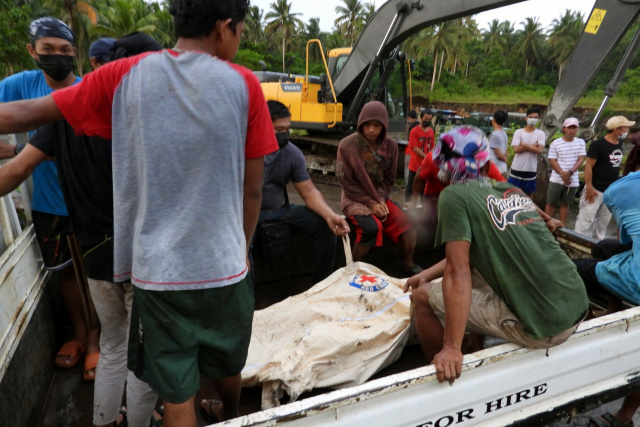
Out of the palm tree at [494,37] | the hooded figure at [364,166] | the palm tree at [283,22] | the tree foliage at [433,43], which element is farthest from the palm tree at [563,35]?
the hooded figure at [364,166]

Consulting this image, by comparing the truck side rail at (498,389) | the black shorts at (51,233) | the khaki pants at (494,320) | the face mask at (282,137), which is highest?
the face mask at (282,137)

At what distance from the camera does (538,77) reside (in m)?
44.2

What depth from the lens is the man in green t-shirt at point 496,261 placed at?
1827 mm

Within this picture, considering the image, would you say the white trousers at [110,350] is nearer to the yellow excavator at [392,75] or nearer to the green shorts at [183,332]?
the green shorts at [183,332]

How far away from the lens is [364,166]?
3830mm

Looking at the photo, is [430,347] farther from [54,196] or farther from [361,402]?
[54,196]

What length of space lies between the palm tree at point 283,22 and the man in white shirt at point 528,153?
42211mm

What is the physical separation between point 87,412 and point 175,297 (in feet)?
4.71

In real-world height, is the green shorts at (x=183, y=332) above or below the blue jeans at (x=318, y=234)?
above

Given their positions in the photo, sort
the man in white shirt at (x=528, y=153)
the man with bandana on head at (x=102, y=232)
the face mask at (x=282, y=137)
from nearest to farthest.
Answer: the man with bandana on head at (x=102, y=232) < the face mask at (x=282, y=137) < the man in white shirt at (x=528, y=153)

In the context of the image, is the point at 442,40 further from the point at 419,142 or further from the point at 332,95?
the point at 419,142

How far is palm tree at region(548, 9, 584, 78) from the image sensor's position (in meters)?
42.2

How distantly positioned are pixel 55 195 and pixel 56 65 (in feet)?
2.29

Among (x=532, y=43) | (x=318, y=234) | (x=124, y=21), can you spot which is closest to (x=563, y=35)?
(x=532, y=43)
